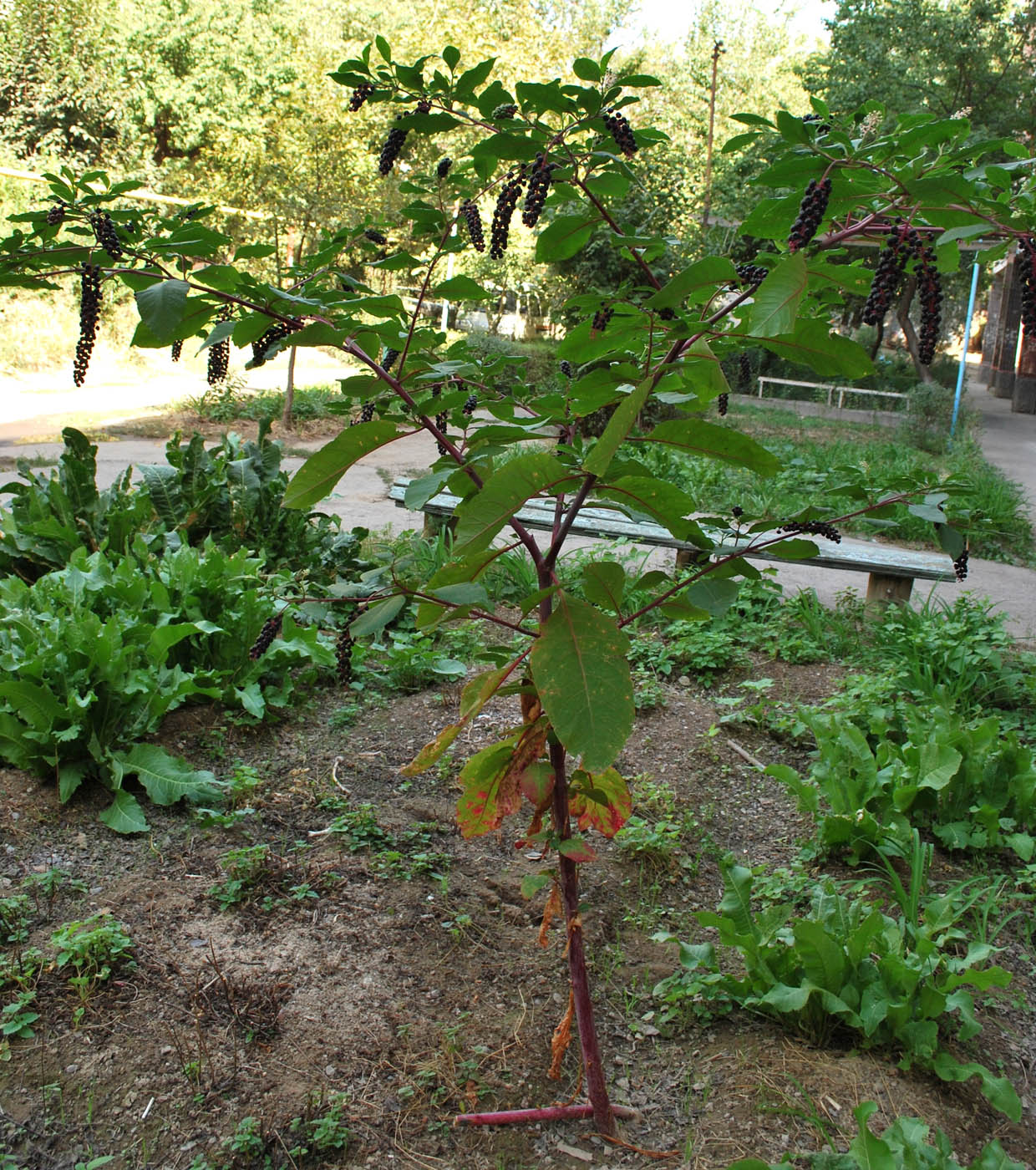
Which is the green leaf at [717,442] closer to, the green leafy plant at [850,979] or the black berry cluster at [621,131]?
the black berry cluster at [621,131]

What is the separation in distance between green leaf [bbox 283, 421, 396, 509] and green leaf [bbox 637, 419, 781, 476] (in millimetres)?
430

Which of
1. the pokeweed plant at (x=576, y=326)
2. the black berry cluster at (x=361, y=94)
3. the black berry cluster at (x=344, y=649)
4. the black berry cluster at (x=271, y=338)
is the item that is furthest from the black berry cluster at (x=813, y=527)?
the black berry cluster at (x=361, y=94)

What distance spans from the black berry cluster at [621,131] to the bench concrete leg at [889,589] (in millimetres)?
3782

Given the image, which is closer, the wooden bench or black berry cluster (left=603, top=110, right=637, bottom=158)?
black berry cluster (left=603, top=110, right=637, bottom=158)

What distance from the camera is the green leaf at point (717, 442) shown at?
1362mm

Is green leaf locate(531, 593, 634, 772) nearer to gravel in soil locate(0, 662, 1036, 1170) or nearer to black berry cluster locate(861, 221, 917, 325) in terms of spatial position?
black berry cluster locate(861, 221, 917, 325)

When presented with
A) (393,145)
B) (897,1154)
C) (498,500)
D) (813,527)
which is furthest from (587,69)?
(897,1154)

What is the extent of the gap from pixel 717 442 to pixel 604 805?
0.80 metres

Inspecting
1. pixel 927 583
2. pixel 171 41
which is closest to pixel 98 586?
pixel 927 583

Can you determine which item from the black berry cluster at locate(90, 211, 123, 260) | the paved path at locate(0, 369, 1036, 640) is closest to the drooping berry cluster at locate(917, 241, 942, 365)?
the black berry cluster at locate(90, 211, 123, 260)

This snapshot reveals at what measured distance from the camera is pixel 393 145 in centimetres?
168

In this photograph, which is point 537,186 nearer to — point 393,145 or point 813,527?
point 393,145

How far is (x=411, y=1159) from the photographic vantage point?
5.80 ft

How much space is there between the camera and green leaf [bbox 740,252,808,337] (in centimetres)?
117
